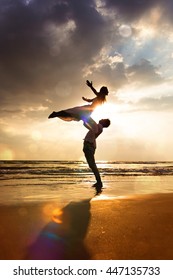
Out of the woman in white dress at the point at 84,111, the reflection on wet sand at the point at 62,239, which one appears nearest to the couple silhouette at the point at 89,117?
the woman in white dress at the point at 84,111

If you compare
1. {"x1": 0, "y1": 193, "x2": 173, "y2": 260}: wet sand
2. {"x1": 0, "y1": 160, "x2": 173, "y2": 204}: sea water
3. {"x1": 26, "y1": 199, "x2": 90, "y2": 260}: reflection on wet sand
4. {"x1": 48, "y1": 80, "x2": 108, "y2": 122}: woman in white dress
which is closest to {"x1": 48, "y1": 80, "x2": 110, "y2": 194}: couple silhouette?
{"x1": 48, "y1": 80, "x2": 108, "y2": 122}: woman in white dress

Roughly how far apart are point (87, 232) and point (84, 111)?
17.2ft

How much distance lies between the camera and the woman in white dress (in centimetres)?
863

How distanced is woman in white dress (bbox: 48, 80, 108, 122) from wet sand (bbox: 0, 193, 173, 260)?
3.61m

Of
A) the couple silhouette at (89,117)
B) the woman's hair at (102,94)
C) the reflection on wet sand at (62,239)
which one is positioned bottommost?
the reflection on wet sand at (62,239)

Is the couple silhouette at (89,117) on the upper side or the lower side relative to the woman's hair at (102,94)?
lower

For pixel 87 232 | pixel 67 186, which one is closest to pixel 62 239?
pixel 87 232

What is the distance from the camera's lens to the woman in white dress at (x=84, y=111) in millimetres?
8633

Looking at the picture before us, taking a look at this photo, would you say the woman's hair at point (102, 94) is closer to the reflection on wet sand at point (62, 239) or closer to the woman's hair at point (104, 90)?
the woman's hair at point (104, 90)

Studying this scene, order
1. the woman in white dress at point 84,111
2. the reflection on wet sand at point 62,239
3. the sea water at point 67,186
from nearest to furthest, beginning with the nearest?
the reflection on wet sand at point 62,239 → the sea water at point 67,186 → the woman in white dress at point 84,111

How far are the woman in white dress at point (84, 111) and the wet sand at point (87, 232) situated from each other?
3.61 m

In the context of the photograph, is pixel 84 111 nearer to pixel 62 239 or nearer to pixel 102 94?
pixel 102 94

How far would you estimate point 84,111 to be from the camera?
8.67 meters
